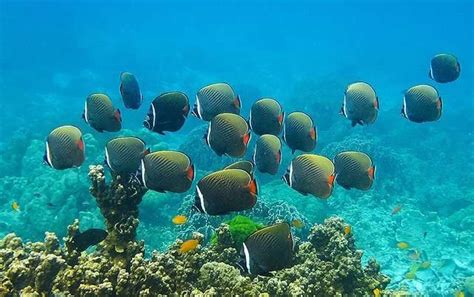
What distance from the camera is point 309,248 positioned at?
18.2ft

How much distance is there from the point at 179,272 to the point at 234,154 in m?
1.34

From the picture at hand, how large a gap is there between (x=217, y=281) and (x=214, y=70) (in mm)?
50156

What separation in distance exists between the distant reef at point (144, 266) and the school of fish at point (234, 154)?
0.62 feet

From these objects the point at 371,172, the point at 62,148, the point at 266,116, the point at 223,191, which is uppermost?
the point at 62,148

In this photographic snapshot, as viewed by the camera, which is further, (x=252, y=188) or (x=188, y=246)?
(x=188, y=246)

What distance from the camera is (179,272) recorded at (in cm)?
409

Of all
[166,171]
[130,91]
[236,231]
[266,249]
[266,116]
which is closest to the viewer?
[266,249]

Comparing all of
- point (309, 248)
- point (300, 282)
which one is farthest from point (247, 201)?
point (309, 248)

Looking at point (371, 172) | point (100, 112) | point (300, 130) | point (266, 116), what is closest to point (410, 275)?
point (371, 172)

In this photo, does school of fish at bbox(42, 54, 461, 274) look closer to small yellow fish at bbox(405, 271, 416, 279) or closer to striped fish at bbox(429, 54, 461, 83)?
striped fish at bbox(429, 54, 461, 83)

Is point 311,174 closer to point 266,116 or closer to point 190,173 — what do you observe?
point 190,173

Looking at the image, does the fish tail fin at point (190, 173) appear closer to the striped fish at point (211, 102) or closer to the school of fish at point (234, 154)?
the school of fish at point (234, 154)

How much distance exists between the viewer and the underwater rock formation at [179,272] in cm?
355

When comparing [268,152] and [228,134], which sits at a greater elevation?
[228,134]
